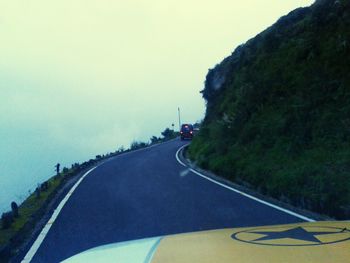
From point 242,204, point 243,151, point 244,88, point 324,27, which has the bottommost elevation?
point 242,204

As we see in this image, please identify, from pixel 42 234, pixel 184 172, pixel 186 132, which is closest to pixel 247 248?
pixel 42 234

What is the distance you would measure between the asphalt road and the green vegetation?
1.25 m

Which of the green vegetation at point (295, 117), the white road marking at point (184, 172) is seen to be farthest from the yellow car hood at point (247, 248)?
the white road marking at point (184, 172)

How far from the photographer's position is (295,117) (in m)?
18.4

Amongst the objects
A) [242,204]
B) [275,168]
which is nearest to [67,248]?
[242,204]

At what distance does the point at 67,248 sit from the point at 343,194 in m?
5.83

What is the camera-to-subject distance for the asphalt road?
916cm

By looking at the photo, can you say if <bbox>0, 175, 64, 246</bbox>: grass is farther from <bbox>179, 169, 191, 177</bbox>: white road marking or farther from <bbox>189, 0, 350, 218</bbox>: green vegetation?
<bbox>189, 0, 350, 218</bbox>: green vegetation

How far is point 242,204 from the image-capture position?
1259cm

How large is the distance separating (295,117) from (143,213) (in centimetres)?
861

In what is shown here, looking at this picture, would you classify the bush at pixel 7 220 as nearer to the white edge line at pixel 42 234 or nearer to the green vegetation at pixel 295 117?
the white edge line at pixel 42 234

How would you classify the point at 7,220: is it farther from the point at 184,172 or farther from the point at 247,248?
the point at 184,172

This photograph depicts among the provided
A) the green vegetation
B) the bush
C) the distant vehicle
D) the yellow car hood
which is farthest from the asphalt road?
the distant vehicle

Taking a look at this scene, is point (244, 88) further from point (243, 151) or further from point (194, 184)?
point (194, 184)
